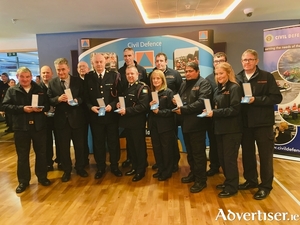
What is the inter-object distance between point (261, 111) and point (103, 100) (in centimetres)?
182

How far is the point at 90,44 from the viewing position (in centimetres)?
507

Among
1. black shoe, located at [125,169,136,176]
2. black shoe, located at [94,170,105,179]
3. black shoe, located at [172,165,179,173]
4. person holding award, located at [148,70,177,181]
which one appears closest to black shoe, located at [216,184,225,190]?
person holding award, located at [148,70,177,181]

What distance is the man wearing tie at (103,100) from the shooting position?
3.21 metres

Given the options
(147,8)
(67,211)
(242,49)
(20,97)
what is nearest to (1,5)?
(20,97)

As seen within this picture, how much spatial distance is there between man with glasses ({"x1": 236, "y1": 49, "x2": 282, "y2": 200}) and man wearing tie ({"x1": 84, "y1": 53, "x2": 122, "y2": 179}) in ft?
5.12

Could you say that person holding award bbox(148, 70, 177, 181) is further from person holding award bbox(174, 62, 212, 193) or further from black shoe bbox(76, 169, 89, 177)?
black shoe bbox(76, 169, 89, 177)

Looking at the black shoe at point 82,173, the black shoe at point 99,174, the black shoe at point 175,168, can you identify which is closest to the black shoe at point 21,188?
the black shoe at point 82,173

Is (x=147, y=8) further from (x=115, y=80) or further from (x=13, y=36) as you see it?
(x=13, y=36)

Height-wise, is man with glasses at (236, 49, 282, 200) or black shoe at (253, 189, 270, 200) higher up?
man with glasses at (236, 49, 282, 200)

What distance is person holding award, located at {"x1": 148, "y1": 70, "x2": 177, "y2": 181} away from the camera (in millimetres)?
3031

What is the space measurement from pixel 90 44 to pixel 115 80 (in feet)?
7.08

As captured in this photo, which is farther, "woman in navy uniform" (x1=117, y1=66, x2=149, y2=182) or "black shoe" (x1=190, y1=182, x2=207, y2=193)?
"woman in navy uniform" (x1=117, y1=66, x2=149, y2=182)

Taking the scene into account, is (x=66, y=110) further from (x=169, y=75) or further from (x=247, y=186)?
(x=247, y=186)

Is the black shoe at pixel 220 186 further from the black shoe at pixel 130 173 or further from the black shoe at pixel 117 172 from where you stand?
the black shoe at pixel 117 172
